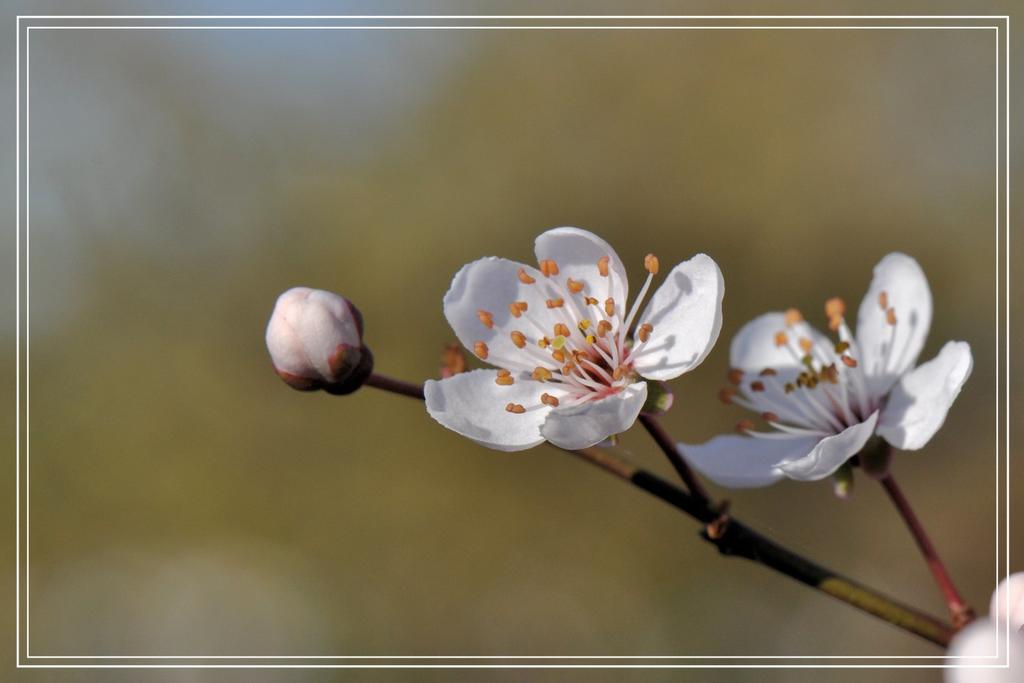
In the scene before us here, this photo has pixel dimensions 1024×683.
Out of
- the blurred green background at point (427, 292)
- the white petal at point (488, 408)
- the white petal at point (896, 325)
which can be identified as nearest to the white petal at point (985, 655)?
the white petal at point (896, 325)

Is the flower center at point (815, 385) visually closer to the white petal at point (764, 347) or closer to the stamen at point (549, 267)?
the white petal at point (764, 347)

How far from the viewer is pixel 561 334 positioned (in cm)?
151

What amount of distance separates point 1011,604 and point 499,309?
82cm

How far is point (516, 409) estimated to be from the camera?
4.70 ft

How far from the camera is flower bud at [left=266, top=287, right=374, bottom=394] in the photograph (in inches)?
57.1

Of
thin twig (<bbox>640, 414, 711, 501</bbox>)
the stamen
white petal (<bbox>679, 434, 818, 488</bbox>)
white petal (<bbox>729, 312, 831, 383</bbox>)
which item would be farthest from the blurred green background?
thin twig (<bbox>640, 414, 711, 501</bbox>)

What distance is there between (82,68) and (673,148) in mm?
3376

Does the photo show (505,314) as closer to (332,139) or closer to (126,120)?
(332,139)

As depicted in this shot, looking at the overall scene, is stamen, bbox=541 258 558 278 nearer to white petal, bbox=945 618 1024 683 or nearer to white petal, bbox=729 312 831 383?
white petal, bbox=729 312 831 383

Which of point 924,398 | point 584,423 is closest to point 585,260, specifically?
point 584,423

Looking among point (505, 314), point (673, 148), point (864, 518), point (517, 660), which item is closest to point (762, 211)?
point (673, 148)

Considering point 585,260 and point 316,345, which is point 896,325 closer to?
point 585,260

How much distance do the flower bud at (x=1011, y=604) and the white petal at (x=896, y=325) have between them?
40 cm

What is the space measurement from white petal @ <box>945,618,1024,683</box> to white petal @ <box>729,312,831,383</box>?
0.62m
